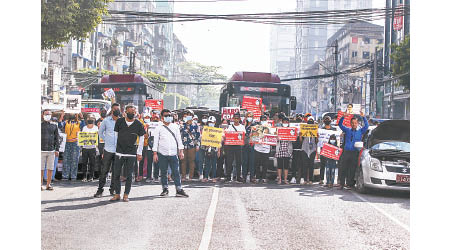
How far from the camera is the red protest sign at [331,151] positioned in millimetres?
15213

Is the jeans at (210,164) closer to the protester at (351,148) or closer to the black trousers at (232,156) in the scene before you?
the black trousers at (232,156)

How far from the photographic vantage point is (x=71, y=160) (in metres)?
15.8

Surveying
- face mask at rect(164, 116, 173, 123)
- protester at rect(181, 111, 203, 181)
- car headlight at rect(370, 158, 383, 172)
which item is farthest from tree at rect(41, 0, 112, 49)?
car headlight at rect(370, 158, 383, 172)

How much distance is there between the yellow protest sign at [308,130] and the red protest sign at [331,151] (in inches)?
21.1

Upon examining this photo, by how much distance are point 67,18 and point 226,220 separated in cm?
821

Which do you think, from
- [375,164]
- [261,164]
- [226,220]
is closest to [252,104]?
[261,164]

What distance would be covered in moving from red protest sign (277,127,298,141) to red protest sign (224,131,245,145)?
1004 mm

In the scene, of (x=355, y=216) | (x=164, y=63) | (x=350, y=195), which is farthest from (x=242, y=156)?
(x=164, y=63)

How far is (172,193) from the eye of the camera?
13.4m

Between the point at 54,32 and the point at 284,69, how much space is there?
158 feet

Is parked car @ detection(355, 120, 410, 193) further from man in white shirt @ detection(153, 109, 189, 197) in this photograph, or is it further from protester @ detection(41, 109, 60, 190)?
protester @ detection(41, 109, 60, 190)

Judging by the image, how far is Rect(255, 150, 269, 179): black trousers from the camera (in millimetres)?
16016
